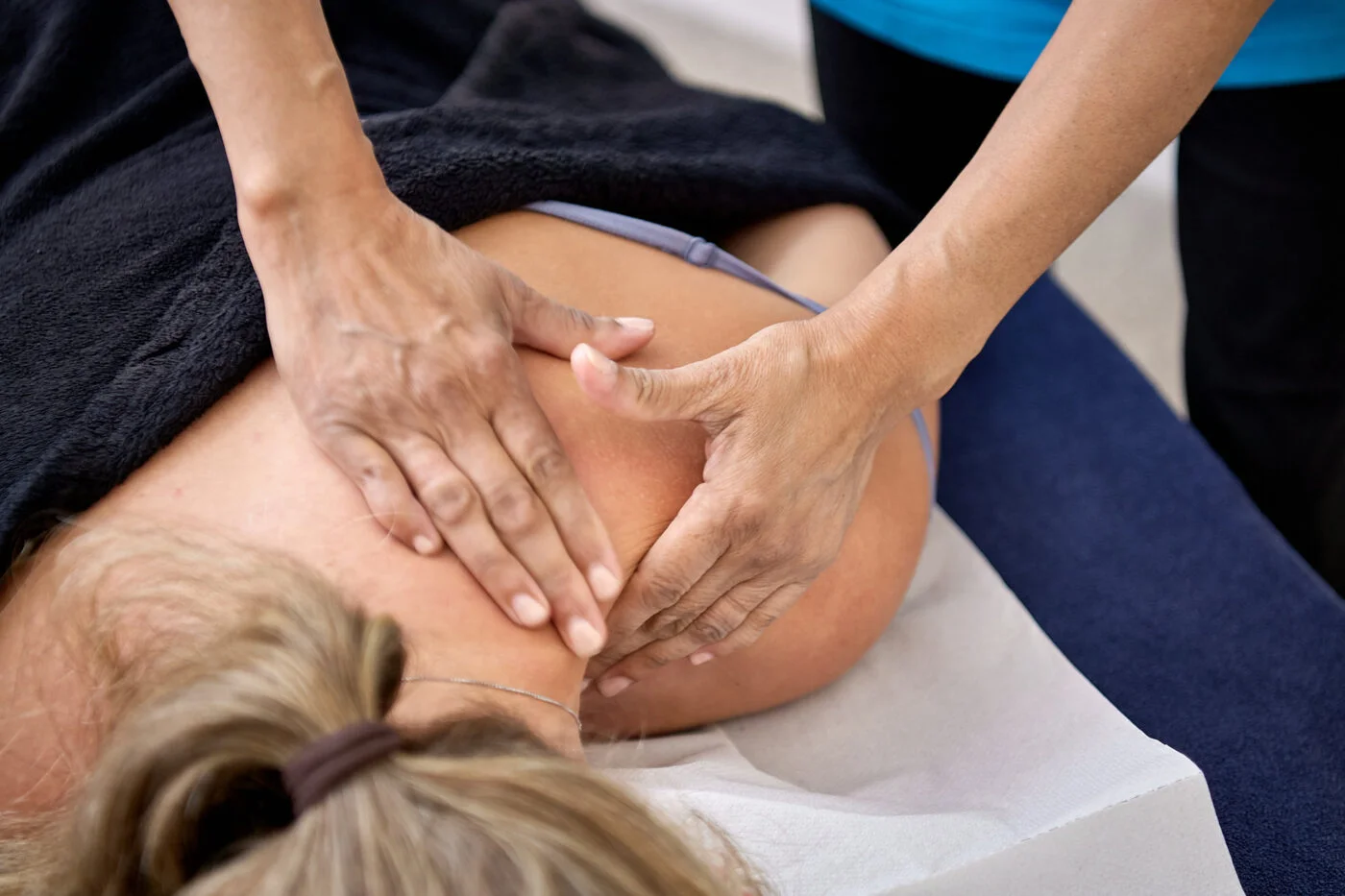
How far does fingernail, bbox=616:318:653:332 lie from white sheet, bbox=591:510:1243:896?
36 cm

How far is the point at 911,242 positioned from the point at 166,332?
62 centimetres

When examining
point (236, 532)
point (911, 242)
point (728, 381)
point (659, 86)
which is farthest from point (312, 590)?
point (659, 86)

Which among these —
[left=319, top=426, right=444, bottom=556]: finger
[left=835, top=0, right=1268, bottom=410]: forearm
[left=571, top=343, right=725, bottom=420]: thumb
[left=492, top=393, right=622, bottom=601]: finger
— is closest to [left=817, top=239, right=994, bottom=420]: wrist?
[left=835, top=0, right=1268, bottom=410]: forearm

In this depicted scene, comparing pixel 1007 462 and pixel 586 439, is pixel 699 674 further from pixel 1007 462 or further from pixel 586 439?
pixel 1007 462

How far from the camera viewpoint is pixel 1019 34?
1.16 metres

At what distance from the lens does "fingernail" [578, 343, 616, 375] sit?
0.74 m

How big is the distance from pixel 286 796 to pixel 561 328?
40 centimetres

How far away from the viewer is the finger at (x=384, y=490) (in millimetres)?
750

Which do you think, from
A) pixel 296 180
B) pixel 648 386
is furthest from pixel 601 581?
pixel 296 180

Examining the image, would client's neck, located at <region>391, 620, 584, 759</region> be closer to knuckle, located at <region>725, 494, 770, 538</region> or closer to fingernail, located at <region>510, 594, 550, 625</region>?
fingernail, located at <region>510, 594, 550, 625</region>

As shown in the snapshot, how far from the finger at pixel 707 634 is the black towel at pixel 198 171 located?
396mm

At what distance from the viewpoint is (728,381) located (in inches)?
31.8

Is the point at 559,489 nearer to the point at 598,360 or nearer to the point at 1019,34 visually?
→ the point at 598,360

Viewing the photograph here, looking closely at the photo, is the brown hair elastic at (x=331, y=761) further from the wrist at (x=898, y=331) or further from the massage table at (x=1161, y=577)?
the massage table at (x=1161, y=577)
